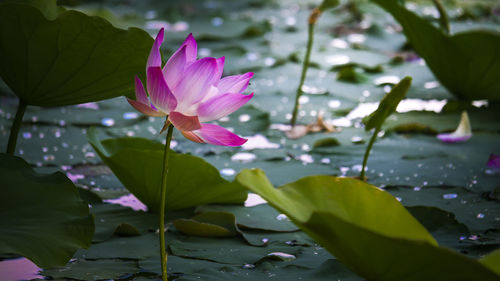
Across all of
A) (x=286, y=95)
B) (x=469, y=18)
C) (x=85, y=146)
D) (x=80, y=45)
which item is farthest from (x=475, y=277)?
(x=469, y=18)

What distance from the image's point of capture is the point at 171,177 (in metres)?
1.01

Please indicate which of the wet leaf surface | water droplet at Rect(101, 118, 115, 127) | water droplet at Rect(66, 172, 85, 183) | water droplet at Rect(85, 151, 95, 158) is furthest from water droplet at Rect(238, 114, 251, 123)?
water droplet at Rect(66, 172, 85, 183)

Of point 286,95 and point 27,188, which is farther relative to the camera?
point 286,95

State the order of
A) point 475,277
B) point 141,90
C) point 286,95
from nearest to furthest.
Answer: point 475,277, point 141,90, point 286,95

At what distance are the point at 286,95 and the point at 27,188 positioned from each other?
1312 millimetres

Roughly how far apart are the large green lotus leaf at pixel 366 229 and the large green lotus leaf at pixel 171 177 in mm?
350

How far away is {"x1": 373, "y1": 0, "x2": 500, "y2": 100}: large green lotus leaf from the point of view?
5.28 ft

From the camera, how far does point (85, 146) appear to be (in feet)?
4.90

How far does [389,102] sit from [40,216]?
63cm

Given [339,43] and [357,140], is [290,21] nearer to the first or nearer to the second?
[339,43]

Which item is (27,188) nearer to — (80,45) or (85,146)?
(80,45)

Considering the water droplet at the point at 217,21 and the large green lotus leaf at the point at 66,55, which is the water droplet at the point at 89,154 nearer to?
the large green lotus leaf at the point at 66,55

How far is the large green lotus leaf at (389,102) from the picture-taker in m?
1.02

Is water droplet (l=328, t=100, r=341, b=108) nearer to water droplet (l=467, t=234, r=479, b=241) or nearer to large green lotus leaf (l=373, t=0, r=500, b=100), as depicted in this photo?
large green lotus leaf (l=373, t=0, r=500, b=100)
